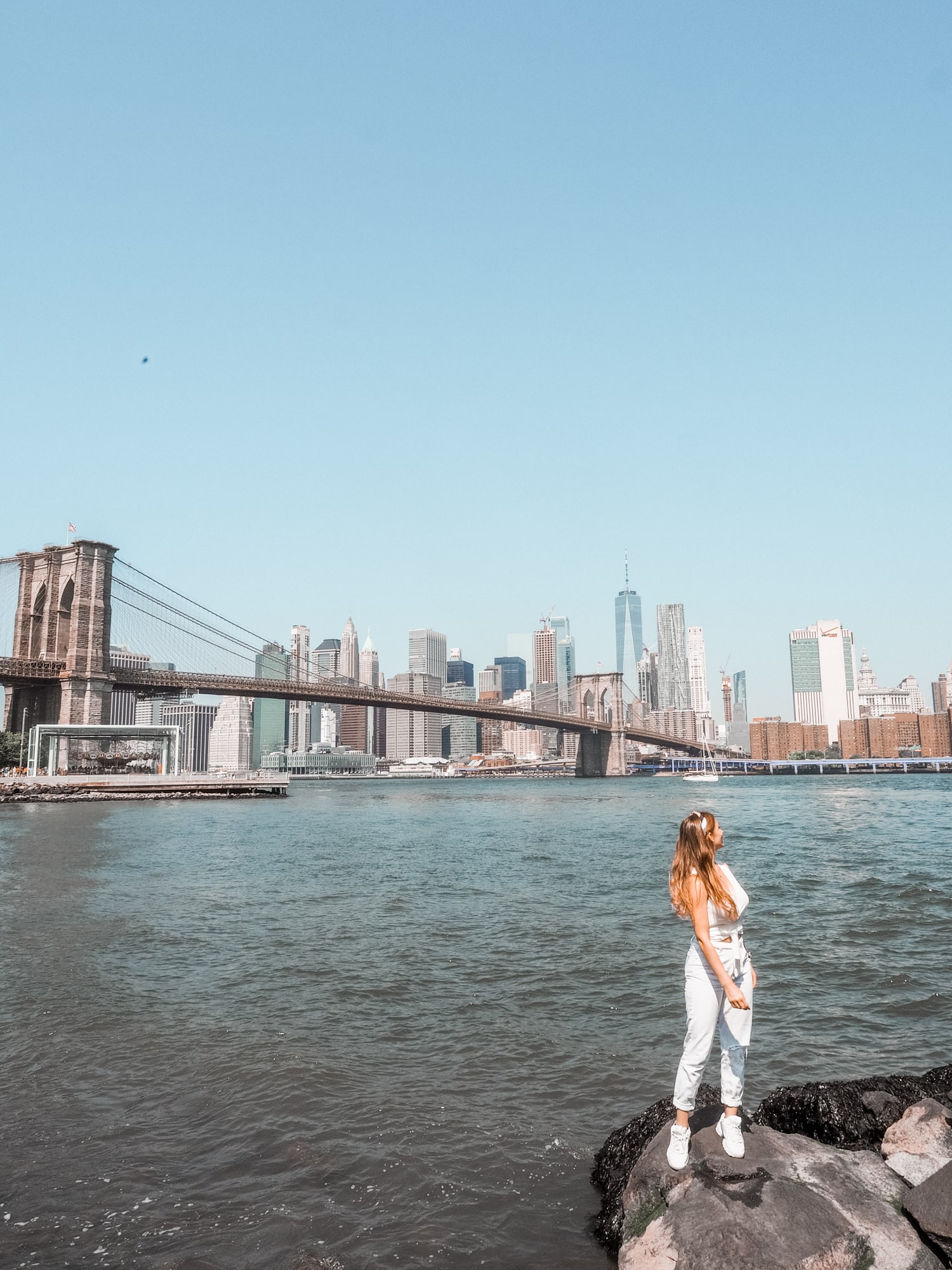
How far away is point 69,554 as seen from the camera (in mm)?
74625

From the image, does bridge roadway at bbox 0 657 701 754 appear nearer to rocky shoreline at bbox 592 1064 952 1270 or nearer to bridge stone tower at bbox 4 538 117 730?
bridge stone tower at bbox 4 538 117 730

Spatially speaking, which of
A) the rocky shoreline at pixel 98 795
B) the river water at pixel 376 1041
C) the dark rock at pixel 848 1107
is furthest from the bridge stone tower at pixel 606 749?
the dark rock at pixel 848 1107

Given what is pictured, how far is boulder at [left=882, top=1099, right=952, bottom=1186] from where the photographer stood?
14.7 feet

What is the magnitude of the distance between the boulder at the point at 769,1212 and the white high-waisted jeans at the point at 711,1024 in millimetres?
317

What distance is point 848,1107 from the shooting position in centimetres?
529

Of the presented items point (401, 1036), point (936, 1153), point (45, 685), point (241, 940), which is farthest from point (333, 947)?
point (45, 685)

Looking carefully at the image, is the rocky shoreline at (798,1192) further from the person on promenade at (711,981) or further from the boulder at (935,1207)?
the person on promenade at (711,981)

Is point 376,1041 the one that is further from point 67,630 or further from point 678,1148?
point 67,630

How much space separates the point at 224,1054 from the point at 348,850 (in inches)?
808

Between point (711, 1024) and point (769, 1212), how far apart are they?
2.74 feet

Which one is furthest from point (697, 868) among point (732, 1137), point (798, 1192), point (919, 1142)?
point (919, 1142)

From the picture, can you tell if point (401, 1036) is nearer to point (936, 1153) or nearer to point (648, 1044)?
point (648, 1044)

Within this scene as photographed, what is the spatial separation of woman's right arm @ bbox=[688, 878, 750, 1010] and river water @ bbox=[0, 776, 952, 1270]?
1.62 meters

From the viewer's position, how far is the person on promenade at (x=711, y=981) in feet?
14.6
